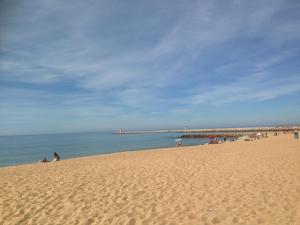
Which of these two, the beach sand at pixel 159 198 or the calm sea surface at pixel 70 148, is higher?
the beach sand at pixel 159 198

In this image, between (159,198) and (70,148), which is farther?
(70,148)

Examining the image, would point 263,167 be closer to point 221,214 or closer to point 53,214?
point 221,214

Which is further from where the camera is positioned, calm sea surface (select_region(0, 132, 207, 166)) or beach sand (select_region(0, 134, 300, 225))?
calm sea surface (select_region(0, 132, 207, 166))

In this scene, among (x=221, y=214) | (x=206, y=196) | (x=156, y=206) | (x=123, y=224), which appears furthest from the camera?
(x=206, y=196)

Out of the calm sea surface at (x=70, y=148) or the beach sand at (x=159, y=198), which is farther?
the calm sea surface at (x=70, y=148)

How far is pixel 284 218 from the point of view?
507cm

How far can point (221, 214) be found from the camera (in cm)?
541

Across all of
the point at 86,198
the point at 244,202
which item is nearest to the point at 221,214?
the point at 244,202

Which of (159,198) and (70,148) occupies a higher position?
(159,198)

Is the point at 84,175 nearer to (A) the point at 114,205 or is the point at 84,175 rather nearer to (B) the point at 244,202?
(A) the point at 114,205

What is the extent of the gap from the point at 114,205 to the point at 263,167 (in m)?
7.51

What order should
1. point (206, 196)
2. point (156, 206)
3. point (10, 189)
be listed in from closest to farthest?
point (156, 206) → point (206, 196) → point (10, 189)

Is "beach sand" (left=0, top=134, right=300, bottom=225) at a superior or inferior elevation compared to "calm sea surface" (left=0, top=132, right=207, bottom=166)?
superior

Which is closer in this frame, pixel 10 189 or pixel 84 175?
pixel 10 189
